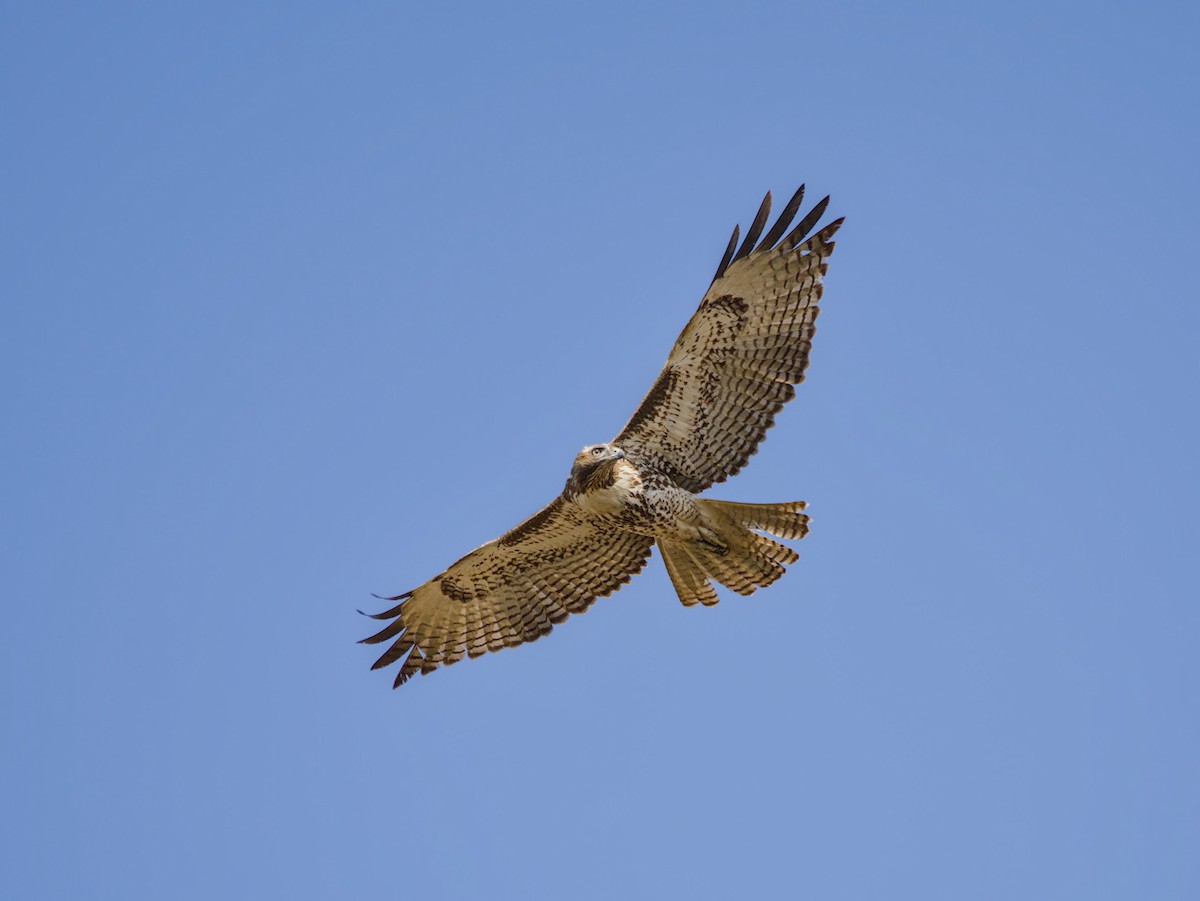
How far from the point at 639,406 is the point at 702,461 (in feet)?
2.27

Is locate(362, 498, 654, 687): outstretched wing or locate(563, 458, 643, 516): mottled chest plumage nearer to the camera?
locate(563, 458, 643, 516): mottled chest plumage

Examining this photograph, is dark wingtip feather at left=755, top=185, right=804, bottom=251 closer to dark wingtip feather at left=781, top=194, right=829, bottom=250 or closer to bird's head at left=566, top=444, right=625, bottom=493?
dark wingtip feather at left=781, top=194, right=829, bottom=250

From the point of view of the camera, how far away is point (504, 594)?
52.1 feet

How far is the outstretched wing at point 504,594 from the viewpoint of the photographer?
1558 centimetres

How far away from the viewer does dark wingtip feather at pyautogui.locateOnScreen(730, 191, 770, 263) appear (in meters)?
14.6

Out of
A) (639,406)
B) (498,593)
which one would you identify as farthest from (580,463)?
(498,593)

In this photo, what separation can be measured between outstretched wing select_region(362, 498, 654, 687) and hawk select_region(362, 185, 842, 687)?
0.10 ft

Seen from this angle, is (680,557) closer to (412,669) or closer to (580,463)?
(580,463)

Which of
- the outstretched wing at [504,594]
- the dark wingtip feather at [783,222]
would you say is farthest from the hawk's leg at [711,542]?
the dark wingtip feather at [783,222]

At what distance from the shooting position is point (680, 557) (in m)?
15.2

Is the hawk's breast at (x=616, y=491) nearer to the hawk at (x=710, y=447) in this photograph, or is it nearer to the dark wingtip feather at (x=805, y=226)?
the hawk at (x=710, y=447)

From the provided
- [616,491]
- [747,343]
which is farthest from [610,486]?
[747,343]

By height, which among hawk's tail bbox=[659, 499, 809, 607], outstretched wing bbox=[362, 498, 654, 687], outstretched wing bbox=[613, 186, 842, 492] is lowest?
hawk's tail bbox=[659, 499, 809, 607]

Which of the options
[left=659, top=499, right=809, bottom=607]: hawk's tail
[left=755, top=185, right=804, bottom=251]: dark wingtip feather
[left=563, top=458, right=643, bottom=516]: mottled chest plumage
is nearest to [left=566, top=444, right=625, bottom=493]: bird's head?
[left=563, top=458, right=643, bottom=516]: mottled chest plumage
